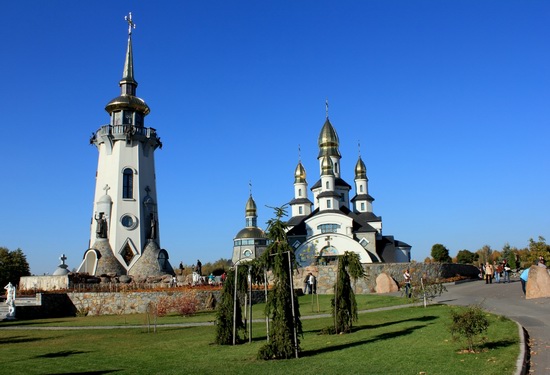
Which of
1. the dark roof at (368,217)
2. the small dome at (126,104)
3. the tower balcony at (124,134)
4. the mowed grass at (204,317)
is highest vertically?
the small dome at (126,104)

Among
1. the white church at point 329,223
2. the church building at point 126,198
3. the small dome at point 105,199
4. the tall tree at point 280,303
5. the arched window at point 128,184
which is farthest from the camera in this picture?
the white church at point 329,223

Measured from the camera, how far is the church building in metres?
43.6

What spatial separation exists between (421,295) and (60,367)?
1514 centimetres

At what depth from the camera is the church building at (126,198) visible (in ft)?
143

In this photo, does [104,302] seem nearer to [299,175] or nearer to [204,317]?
[204,317]

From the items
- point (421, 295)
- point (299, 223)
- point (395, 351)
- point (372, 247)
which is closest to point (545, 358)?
point (395, 351)

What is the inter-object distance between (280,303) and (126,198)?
116 ft

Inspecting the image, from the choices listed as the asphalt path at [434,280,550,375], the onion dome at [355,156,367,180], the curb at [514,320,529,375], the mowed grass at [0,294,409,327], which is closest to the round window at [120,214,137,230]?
the mowed grass at [0,294,409,327]

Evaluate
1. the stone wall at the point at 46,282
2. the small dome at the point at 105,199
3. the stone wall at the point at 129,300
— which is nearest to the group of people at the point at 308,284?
the stone wall at the point at 129,300

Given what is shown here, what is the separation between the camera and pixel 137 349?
14.8m

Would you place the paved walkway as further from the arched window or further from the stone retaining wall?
the arched window

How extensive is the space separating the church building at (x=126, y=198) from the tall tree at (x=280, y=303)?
31483 mm

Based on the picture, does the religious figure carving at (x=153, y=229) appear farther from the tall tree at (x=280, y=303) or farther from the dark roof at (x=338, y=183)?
the tall tree at (x=280, y=303)

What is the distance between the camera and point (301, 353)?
1256cm
